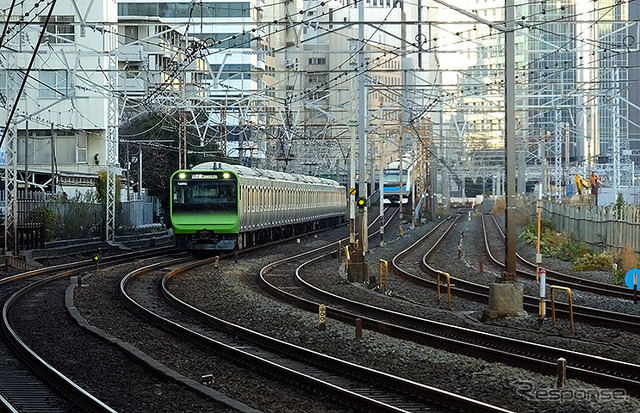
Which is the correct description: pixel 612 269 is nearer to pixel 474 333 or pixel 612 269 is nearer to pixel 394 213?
pixel 474 333

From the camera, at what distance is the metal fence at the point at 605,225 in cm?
2738

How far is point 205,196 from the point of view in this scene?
108 feet

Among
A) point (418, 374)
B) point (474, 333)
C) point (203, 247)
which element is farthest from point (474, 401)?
point (203, 247)

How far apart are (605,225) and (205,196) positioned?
11517 millimetres


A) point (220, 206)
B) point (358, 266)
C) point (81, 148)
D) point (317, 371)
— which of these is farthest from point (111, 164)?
point (317, 371)

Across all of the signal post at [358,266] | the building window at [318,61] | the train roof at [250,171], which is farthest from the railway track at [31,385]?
the building window at [318,61]

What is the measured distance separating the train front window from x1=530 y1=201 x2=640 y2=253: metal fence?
10583 mm

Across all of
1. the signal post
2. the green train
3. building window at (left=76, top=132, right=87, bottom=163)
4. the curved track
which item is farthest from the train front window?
building window at (left=76, top=132, right=87, bottom=163)

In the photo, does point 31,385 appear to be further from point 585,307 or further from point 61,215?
point 61,215

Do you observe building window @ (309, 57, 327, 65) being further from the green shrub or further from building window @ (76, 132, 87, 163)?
the green shrub

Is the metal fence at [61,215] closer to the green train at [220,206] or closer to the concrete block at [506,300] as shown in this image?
the green train at [220,206]

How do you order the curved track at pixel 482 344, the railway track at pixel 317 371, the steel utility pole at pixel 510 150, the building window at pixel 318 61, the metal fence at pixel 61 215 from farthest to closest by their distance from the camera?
the building window at pixel 318 61 < the metal fence at pixel 61 215 < the steel utility pole at pixel 510 150 < the curved track at pixel 482 344 < the railway track at pixel 317 371

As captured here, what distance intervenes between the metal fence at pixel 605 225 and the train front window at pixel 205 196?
1058 centimetres

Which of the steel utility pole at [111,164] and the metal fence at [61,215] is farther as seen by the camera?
the steel utility pole at [111,164]
